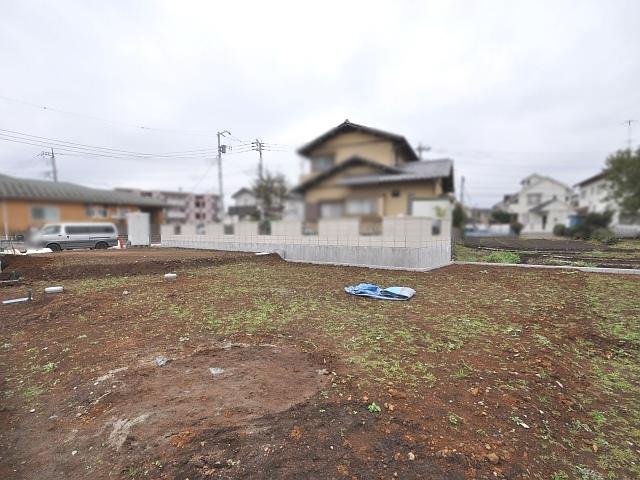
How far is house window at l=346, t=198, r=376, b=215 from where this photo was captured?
634cm

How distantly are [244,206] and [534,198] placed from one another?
4181cm

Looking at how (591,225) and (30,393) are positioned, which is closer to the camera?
(30,393)

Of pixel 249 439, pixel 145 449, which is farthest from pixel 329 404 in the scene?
pixel 145 449

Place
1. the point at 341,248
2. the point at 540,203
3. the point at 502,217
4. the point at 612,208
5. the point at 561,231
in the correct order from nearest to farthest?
the point at 341,248, the point at 612,208, the point at 561,231, the point at 540,203, the point at 502,217

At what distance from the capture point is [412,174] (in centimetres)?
655

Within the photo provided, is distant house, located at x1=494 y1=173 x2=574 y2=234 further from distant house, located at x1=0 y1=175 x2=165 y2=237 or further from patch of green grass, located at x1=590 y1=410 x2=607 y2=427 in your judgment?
distant house, located at x1=0 y1=175 x2=165 y2=237

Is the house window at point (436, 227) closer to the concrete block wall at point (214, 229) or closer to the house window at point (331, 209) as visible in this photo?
the house window at point (331, 209)

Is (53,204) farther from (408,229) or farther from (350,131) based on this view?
(408,229)

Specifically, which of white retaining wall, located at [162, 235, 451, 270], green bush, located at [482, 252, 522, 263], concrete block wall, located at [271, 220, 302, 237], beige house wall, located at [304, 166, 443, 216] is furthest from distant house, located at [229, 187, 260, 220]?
green bush, located at [482, 252, 522, 263]

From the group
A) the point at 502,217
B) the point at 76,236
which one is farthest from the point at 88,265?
the point at 502,217

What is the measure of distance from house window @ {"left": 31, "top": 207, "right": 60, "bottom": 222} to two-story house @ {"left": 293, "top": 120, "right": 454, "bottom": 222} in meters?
4.05

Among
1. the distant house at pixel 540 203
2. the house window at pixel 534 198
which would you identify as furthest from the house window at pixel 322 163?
the house window at pixel 534 198

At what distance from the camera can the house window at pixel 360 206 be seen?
634 centimetres

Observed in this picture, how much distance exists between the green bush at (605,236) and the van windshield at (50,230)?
2224 cm
